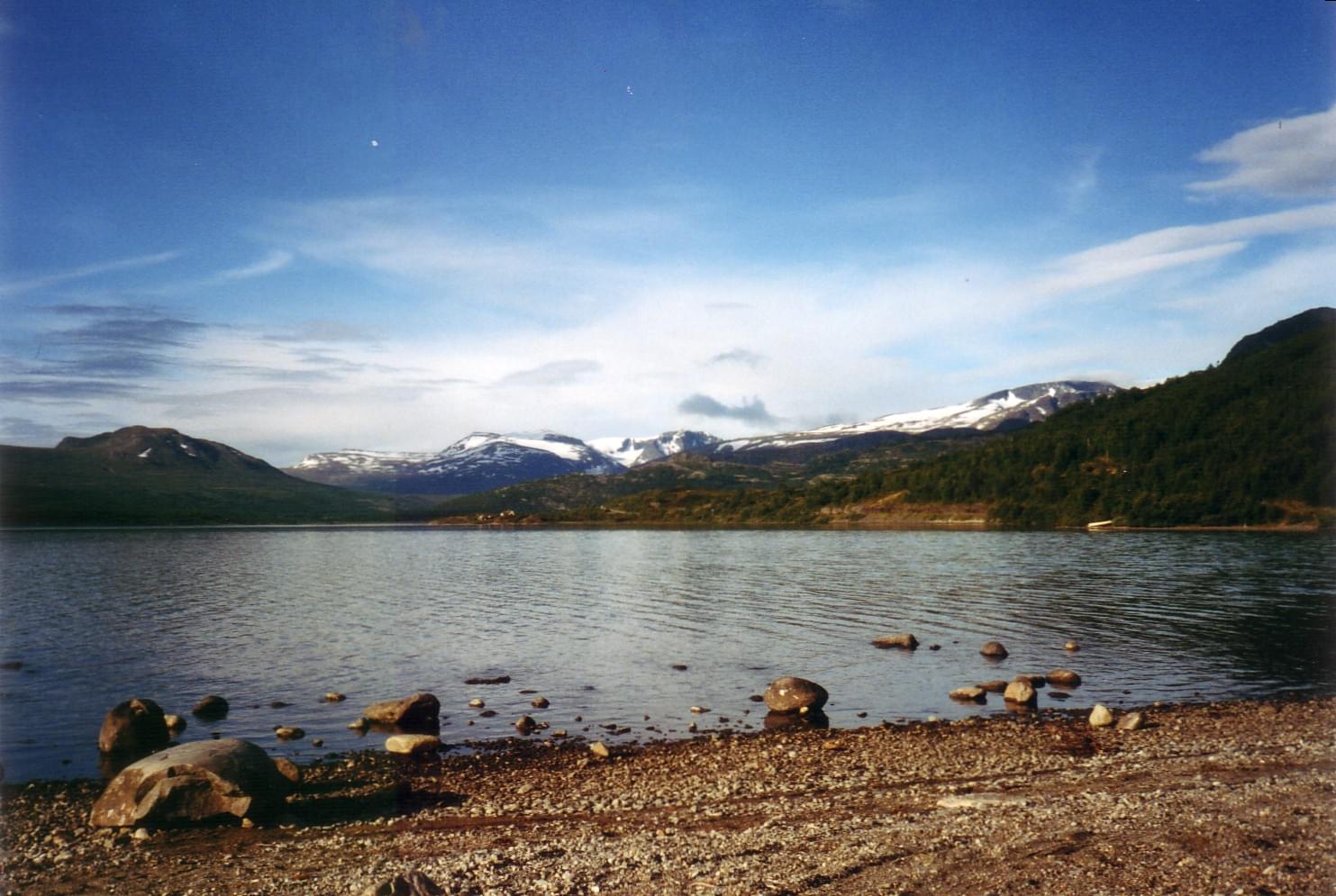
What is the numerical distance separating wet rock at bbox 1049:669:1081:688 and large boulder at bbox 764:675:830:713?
12.6 meters

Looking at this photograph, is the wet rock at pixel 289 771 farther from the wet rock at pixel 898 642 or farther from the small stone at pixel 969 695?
the wet rock at pixel 898 642

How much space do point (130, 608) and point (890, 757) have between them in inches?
2707

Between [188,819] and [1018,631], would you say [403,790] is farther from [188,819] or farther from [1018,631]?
[1018,631]

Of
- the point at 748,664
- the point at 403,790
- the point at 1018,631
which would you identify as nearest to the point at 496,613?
the point at 748,664

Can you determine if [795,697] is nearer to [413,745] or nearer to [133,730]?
[413,745]

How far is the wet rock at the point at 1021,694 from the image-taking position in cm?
3647

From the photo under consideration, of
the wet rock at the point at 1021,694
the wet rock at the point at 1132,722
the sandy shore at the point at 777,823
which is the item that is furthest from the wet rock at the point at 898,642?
the sandy shore at the point at 777,823

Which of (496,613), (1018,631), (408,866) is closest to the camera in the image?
(408,866)

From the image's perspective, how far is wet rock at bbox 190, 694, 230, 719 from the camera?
35938 mm

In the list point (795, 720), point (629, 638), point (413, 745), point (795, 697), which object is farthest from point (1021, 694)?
point (629, 638)

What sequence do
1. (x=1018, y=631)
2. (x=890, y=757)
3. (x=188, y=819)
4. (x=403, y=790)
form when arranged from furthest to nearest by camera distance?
(x=1018, y=631)
(x=890, y=757)
(x=403, y=790)
(x=188, y=819)

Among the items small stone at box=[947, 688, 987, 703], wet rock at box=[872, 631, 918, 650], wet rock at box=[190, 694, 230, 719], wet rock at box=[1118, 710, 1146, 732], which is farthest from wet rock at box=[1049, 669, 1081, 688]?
wet rock at box=[190, 694, 230, 719]

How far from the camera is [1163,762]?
2625cm

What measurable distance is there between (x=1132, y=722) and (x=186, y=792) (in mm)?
32044
